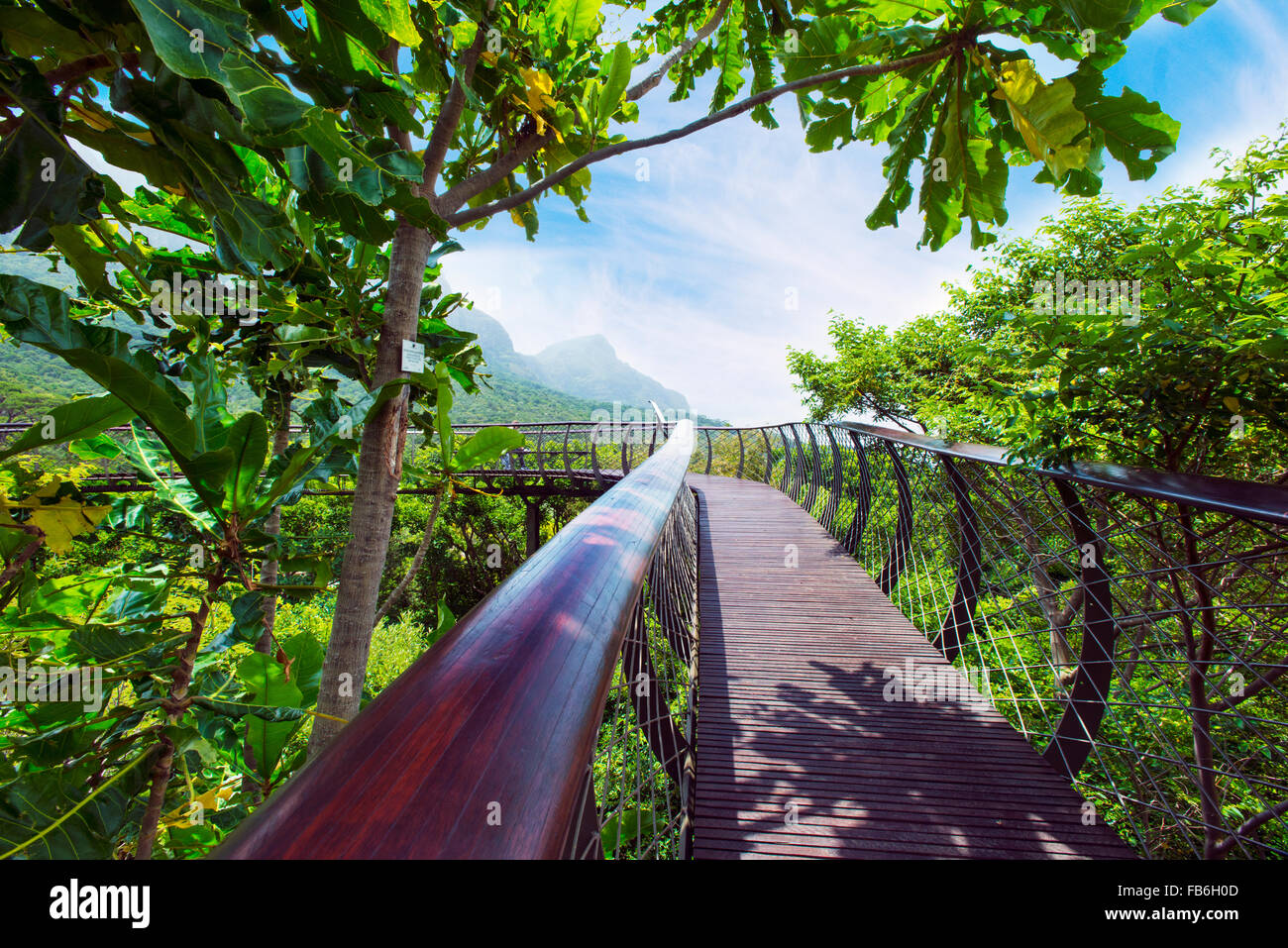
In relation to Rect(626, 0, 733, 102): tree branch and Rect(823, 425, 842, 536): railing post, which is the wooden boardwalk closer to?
Rect(823, 425, 842, 536): railing post

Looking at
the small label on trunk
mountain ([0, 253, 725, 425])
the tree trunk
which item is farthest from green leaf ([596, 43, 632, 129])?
the small label on trunk

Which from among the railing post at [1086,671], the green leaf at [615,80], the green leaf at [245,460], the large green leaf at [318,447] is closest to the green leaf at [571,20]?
the green leaf at [615,80]

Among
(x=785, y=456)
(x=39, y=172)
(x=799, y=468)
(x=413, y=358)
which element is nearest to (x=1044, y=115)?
(x=413, y=358)

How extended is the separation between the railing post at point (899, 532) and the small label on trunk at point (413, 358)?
333 centimetres

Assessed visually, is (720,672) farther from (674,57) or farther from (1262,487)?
(674,57)

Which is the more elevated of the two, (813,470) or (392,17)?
(392,17)

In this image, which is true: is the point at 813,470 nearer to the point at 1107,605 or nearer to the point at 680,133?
the point at 1107,605

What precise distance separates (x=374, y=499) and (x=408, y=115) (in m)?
1.17

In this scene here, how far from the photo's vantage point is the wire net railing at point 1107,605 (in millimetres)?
1735

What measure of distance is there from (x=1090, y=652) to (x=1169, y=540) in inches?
93.9

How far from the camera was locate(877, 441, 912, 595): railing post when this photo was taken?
Answer: 3.84 meters

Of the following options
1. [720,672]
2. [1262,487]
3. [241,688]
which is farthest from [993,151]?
[241,688]

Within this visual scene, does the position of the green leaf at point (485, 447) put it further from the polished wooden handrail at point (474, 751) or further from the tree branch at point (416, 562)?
the polished wooden handrail at point (474, 751)

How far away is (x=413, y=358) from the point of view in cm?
178
